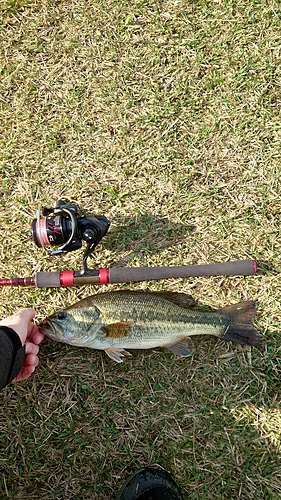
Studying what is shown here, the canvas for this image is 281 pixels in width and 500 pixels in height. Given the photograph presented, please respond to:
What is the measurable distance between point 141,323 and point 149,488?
138 cm

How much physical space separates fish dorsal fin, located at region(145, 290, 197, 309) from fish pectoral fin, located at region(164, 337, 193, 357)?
282mm

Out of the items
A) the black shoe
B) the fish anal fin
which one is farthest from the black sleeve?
the black shoe

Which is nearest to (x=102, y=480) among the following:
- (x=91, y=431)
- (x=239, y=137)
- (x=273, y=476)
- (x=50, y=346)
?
(x=91, y=431)

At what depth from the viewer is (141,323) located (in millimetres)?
3512

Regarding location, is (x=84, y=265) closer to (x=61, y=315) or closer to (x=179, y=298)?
(x=61, y=315)

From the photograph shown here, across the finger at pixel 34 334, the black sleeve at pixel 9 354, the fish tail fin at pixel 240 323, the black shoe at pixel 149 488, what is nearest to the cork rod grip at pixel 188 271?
the fish tail fin at pixel 240 323

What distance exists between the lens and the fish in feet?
11.4

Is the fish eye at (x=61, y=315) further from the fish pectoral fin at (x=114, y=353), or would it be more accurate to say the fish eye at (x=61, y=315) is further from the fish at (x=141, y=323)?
the fish pectoral fin at (x=114, y=353)

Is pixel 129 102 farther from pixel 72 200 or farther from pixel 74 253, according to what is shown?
pixel 74 253

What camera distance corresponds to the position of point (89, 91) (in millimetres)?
4031

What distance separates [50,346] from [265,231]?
2171mm

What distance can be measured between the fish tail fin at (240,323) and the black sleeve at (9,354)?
1.65 meters

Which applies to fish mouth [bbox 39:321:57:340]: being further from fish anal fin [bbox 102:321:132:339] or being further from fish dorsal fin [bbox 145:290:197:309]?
fish dorsal fin [bbox 145:290:197:309]

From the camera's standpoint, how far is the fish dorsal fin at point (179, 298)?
12.0ft
